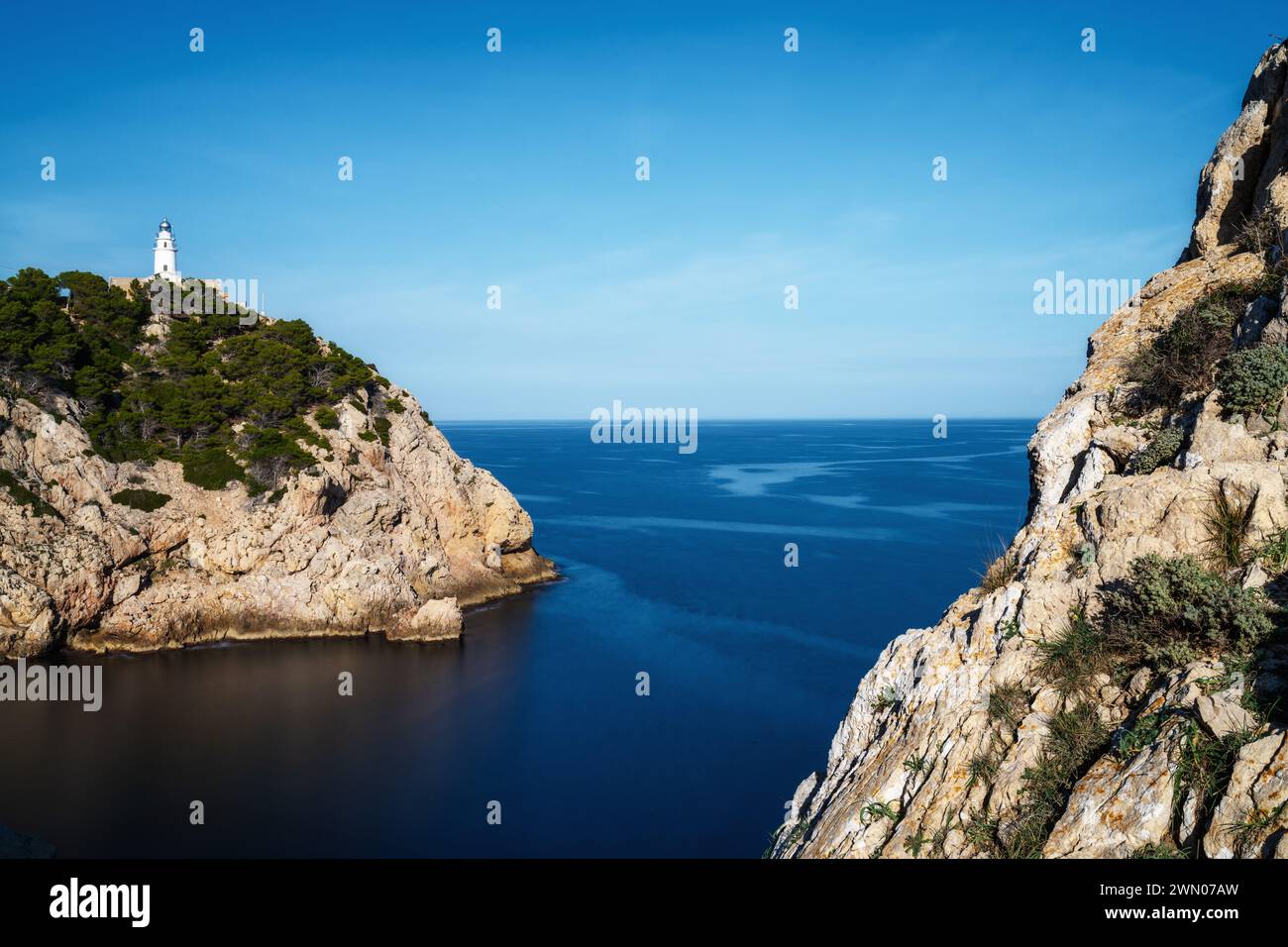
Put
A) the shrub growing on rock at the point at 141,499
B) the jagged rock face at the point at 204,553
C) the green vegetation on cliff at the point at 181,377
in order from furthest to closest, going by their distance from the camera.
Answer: the green vegetation on cliff at the point at 181,377 → the shrub growing on rock at the point at 141,499 → the jagged rock face at the point at 204,553

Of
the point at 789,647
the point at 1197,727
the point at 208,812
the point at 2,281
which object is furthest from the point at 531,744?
the point at 2,281

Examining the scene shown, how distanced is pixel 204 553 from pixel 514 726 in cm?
1529

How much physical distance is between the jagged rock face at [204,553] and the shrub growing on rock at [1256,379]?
95.5ft

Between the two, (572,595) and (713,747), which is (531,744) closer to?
(713,747)

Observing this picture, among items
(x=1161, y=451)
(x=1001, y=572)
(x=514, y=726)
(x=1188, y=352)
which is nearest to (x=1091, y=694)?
(x=1001, y=572)

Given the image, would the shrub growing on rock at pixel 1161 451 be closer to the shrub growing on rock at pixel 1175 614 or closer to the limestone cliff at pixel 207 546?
the shrub growing on rock at pixel 1175 614

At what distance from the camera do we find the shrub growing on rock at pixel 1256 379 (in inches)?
271

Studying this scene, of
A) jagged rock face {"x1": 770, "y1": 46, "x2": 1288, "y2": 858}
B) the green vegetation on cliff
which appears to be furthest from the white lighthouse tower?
jagged rock face {"x1": 770, "y1": 46, "x2": 1288, "y2": 858}

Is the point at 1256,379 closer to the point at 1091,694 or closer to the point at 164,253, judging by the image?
the point at 1091,694

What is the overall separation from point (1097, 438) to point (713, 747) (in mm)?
16944

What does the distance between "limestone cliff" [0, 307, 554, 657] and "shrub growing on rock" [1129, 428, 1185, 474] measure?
28.3 m

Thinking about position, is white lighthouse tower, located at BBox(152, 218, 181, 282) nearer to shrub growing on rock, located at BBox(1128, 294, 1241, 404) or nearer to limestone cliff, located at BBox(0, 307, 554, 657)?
limestone cliff, located at BBox(0, 307, 554, 657)

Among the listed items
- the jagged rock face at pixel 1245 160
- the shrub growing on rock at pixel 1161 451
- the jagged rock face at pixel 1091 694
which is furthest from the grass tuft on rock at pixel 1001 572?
the jagged rock face at pixel 1245 160

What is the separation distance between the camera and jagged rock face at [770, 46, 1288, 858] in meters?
4.81
